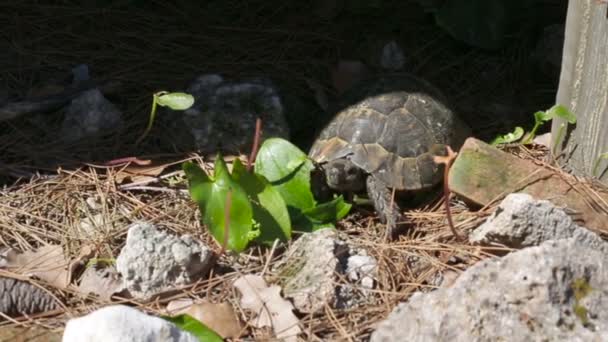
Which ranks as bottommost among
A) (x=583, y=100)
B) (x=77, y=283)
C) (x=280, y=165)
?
(x=77, y=283)

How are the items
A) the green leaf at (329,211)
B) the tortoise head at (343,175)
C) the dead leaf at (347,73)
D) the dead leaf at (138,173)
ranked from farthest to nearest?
the dead leaf at (347,73) < the dead leaf at (138,173) < the tortoise head at (343,175) < the green leaf at (329,211)

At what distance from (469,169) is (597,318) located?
3.67 ft

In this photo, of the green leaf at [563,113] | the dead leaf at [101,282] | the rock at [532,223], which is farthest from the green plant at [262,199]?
the green leaf at [563,113]

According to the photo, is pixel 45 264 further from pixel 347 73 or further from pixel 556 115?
pixel 556 115

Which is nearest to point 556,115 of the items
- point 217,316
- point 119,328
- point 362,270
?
point 362,270

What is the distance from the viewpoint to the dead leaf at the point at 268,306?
2.96 m

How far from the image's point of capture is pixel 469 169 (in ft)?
11.8

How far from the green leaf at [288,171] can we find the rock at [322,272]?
13.0 inches

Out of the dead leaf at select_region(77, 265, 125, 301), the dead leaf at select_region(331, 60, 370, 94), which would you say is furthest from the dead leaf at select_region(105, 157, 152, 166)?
the dead leaf at select_region(331, 60, 370, 94)

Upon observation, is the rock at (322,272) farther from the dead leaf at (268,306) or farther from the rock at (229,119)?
the rock at (229,119)

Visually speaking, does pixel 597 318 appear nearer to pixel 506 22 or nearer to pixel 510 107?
pixel 510 107

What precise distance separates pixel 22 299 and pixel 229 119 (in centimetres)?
122

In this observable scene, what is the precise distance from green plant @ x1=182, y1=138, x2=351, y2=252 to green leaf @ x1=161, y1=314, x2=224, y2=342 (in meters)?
0.39

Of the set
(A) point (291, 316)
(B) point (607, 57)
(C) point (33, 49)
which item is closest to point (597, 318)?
(A) point (291, 316)
